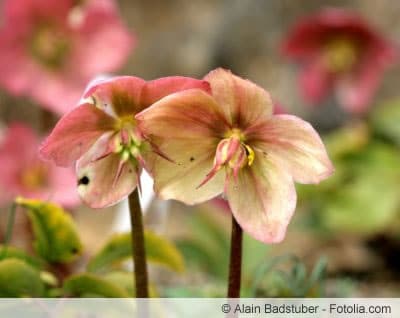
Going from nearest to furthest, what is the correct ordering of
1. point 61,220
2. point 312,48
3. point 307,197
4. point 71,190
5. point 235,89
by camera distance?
point 235,89, point 61,220, point 71,190, point 307,197, point 312,48

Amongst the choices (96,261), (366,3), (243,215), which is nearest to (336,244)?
(366,3)

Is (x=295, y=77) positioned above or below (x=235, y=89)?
above

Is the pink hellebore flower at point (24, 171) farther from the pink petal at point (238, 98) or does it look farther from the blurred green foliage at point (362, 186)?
the pink petal at point (238, 98)

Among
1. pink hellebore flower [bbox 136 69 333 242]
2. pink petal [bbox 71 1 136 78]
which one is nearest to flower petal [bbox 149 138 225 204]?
pink hellebore flower [bbox 136 69 333 242]

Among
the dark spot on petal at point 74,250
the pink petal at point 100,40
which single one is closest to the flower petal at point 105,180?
the dark spot on petal at point 74,250

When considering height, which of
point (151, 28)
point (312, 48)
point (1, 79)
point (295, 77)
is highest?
point (151, 28)

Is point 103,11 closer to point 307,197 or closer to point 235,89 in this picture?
point 307,197
